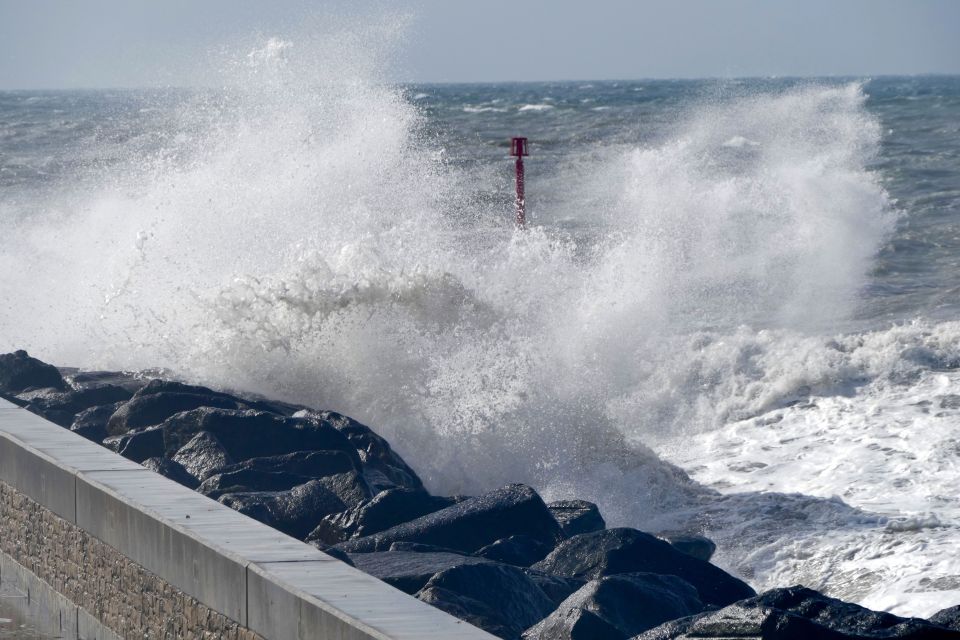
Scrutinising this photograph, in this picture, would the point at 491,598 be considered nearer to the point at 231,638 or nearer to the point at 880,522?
the point at 231,638

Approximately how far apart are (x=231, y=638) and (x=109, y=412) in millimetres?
4927

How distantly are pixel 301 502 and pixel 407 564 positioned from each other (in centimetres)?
128

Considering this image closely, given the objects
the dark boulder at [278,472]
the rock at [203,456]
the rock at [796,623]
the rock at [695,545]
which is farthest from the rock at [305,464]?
the rock at [796,623]

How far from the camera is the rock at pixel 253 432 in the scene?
25.4ft

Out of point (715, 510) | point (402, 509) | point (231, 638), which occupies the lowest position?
point (715, 510)

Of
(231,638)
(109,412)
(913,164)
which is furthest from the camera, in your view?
(913,164)

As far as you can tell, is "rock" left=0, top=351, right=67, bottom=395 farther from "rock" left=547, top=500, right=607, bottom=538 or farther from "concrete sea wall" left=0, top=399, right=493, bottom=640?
"rock" left=547, top=500, right=607, bottom=538

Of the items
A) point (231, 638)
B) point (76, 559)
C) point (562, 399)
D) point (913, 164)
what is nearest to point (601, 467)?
point (562, 399)

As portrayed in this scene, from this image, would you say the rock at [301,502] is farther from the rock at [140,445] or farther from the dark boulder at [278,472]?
the rock at [140,445]

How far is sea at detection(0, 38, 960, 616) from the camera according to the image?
29.0ft

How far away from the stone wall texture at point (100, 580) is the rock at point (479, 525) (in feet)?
4.57

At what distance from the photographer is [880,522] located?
7.82 metres

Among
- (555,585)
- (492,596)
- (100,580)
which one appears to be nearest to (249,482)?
(555,585)

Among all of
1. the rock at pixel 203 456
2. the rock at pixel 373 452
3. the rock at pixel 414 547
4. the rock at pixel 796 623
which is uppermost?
the rock at pixel 796 623
